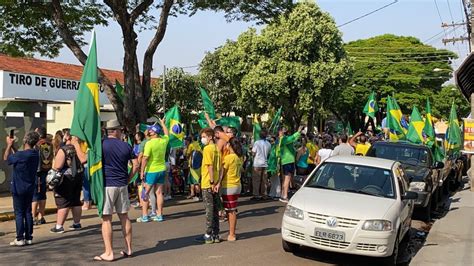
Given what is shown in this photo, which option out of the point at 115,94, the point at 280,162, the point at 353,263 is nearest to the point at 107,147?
the point at 353,263

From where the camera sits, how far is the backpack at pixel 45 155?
414 inches

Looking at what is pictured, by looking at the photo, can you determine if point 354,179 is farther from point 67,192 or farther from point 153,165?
point 67,192

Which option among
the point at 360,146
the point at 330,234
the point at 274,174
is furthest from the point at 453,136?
the point at 330,234

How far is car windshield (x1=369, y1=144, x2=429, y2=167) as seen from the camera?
43.1 feet

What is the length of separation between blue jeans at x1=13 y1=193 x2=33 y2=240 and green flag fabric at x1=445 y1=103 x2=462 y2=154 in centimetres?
1633

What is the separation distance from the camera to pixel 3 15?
16266mm

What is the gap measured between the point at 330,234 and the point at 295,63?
26887 millimetres

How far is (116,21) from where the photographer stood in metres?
16.2

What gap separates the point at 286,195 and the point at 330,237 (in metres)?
7.02

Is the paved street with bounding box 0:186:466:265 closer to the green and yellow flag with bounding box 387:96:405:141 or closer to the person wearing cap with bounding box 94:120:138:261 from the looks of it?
the person wearing cap with bounding box 94:120:138:261

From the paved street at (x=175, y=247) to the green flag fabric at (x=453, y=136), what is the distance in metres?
10.8

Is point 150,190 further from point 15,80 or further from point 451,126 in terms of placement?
point 15,80

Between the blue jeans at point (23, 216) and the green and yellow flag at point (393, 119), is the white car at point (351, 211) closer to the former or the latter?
the blue jeans at point (23, 216)

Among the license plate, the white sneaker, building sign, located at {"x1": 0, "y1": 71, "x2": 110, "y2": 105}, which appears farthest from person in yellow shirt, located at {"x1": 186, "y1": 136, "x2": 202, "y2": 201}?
building sign, located at {"x1": 0, "y1": 71, "x2": 110, "y2": 105}
